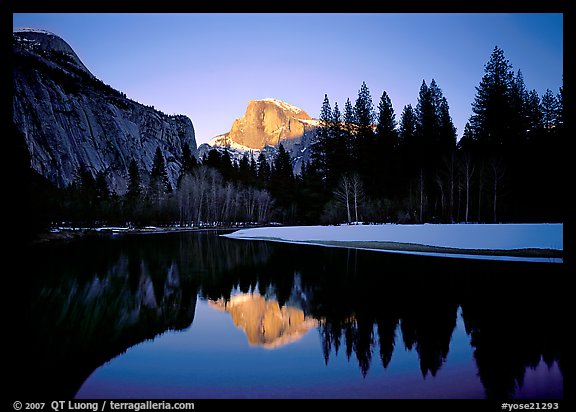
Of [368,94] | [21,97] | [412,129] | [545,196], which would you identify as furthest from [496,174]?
[21,97]

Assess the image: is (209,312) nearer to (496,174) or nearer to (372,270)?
(372,270)

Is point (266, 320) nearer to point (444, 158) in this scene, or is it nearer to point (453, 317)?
point (453, 317)

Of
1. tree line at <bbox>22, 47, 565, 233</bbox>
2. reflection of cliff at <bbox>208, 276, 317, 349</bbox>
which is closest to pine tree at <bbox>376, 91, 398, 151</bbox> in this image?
tree line at <bbox>22, 47, 565, 233</bbox>

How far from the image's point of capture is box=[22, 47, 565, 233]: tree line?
108 feet

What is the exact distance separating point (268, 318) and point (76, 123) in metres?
112

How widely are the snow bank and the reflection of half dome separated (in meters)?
14.7

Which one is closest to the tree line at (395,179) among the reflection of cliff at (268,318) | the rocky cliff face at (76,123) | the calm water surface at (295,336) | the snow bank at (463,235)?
the snow bank at (463,235)

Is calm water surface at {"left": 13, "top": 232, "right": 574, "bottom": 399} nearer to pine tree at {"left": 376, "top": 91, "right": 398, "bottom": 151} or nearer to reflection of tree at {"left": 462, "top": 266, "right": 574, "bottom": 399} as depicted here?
reflection of tree at {"left": 462, "top": 266, "right": 574, "bottom": 399}

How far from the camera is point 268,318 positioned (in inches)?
323

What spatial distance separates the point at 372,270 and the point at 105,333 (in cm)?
1054

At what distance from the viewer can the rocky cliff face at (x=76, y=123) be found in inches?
3280

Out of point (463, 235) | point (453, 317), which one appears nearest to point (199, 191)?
point (463, 235)

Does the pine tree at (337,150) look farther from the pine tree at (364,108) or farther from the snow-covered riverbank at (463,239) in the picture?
the snow-covered riverbank at (463,239)

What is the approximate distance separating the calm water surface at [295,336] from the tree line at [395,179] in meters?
13.7
